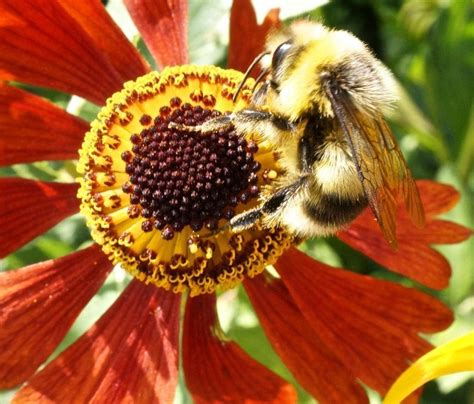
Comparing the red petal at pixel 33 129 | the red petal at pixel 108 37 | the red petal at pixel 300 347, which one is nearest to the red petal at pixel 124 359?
the red petal at pixel 300 347

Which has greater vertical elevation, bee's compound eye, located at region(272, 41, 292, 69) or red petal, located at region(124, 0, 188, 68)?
red petal, located at region(124, 0, 188, 68)

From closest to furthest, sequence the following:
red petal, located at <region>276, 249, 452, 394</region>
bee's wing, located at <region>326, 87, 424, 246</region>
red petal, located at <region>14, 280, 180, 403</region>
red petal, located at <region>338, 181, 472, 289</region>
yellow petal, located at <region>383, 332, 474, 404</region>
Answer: bee's wing, located at <region>326, 87, 424, 246</region>
yellow petal, located at <region>383, 332, 474, 404</region>
red petal, located at <region>14, 280, 180, 403</region>
red petal, located at <region>276, 249, 452, 394</region>
red petal, located at <region>338, 181, 472, 289</region>

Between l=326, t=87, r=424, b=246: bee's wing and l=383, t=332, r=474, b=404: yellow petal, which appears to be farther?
l=383, t=332, r=474, b=404: yellow petal

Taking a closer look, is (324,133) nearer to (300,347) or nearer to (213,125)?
(213,125)

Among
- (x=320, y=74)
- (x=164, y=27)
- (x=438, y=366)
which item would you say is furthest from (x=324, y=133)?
(x=164, y=27)

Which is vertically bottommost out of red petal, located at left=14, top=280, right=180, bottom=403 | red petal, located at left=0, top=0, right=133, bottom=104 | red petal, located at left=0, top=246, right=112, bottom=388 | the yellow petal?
the yellow petal

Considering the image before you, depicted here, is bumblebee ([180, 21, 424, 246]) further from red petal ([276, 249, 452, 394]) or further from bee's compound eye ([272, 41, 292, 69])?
red petal ([276, 249, 452, 394])

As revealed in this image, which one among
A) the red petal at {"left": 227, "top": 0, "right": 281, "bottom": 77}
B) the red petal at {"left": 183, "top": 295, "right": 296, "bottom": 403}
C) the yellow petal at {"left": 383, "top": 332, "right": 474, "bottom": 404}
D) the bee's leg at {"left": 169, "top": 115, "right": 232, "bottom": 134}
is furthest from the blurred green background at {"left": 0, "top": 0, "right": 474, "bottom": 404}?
the yellow petal at {"left": 383, "top": 332, "right": 474, "bottom": 404}
